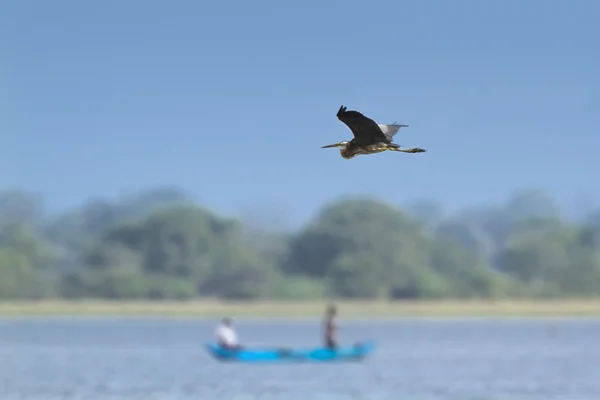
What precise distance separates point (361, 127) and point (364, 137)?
144 mm

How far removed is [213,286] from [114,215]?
265ft

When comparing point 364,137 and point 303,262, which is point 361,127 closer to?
point 364,137

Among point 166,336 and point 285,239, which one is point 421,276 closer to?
point 285,239

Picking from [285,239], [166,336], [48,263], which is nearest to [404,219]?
[285,239]

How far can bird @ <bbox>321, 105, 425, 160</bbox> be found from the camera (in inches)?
531

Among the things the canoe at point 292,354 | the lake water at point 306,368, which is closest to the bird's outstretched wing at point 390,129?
the lake water at point 306,368

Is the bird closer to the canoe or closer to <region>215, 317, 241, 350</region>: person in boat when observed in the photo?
the canoe

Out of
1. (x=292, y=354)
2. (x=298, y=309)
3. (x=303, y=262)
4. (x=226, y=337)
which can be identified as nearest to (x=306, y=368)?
→ (x=292, y=354)

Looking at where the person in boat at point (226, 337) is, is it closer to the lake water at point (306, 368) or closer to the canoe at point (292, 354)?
the canoe at point (292, 354)

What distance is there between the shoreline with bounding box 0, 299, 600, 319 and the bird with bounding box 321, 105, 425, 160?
82.5 metres

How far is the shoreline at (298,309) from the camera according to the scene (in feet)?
327

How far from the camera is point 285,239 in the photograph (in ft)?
443

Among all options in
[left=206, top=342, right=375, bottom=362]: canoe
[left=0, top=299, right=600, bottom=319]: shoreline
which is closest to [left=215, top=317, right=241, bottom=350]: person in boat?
[left=206, top=342, right=375, bottom=362]: canoe

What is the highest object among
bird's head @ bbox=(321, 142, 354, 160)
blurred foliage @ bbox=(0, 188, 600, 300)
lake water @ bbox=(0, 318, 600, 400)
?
blurred foliage @ bbox=(0, 188, 600, 300)
